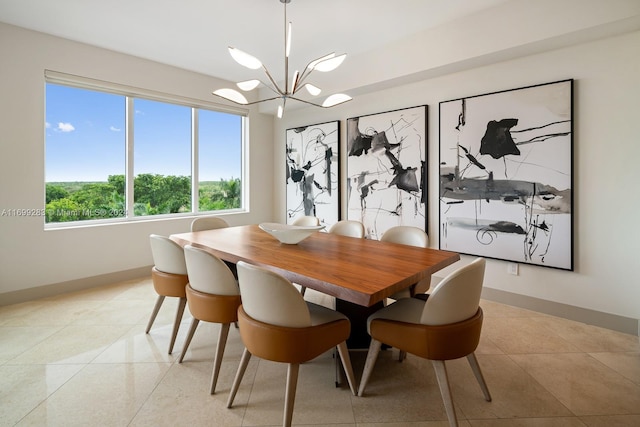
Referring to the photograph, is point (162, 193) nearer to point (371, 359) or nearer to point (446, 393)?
point (371, 359)

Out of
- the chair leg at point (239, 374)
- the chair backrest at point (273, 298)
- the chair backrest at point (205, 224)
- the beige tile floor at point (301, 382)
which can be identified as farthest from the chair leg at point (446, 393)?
the chair backrest at point (205, 224)

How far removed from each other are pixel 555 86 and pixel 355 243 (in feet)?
7.03

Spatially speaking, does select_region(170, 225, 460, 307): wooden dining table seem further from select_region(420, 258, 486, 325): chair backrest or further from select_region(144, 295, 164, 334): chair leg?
select_region(144, 295, 164, 334): chair leg

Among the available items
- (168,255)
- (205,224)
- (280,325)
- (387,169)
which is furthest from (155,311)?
(387,169)

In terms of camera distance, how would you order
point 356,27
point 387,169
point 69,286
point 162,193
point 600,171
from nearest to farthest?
1. point 600,171
2. point 356,27
3. point 69,286
4. point 387,169
5. point 162,193

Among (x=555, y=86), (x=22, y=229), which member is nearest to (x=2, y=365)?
(x=22, y=229)

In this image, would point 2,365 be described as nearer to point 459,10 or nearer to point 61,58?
point 61,58

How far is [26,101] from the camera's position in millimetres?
3127

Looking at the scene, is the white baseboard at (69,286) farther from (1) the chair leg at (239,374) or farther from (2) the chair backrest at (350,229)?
(1) the chair leg at (239,374)

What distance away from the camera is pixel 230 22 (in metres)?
3.00

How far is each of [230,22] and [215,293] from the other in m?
2.56

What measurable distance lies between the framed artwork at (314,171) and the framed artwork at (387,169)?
0.84 feet

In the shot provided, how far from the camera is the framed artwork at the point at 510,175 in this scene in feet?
8.80

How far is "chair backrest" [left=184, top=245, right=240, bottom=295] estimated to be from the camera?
5.72 feet
